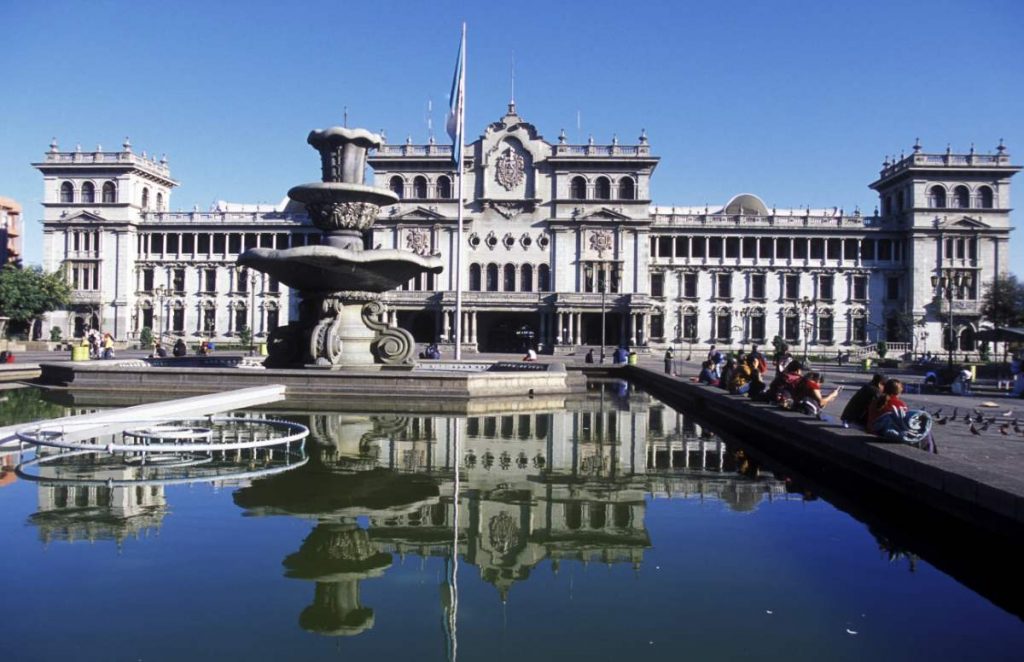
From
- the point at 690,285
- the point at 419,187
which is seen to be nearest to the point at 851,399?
the point at 419,187

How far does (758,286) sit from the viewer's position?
230 ft

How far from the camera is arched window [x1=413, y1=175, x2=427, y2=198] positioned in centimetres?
6762

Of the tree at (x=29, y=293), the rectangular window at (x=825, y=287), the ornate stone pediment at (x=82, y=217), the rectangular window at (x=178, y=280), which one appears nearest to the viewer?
the tree at (x=29, y=293)

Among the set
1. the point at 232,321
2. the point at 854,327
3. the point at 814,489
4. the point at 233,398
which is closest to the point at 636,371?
the point at 233,398

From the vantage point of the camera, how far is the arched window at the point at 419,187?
222ft

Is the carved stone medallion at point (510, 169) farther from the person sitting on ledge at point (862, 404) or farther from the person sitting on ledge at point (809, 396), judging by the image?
the person sitting on ledge at point (862, 404)

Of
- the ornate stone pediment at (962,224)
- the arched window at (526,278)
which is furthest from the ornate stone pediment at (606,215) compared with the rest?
the ornate stone pediment at (962,224)

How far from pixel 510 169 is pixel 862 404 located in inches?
2233

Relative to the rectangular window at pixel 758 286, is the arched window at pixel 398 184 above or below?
above

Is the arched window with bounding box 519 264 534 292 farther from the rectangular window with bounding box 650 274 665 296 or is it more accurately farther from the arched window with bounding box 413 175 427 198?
the rectangular window with bounding box 650 274 665 296

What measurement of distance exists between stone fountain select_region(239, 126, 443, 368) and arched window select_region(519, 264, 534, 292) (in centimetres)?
4193

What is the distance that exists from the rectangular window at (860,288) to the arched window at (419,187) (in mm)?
37110

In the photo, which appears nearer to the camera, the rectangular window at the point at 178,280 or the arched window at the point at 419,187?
the arched window at the point at 419,187

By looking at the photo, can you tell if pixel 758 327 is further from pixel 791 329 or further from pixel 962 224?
pixel 962 224
